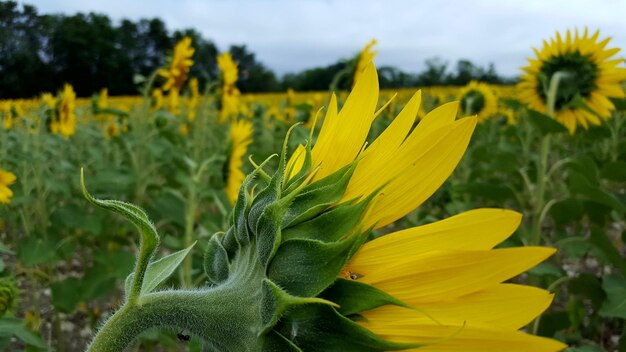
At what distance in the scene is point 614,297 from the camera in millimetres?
1217

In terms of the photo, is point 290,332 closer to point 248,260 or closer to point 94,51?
point 248,260

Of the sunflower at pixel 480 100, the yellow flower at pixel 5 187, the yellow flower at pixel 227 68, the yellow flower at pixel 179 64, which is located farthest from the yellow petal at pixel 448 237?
the sunflower at pixel 480 100

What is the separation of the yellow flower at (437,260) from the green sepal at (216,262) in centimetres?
→ 11

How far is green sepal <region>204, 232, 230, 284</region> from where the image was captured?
51 cm

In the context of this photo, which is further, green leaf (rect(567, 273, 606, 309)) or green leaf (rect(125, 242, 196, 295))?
green leaf (rect(567, 273, 606, 309))

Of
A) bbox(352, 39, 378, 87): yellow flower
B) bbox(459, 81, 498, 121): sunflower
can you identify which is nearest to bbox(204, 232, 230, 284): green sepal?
bbox(352, 39, 378, 87): yellow flower

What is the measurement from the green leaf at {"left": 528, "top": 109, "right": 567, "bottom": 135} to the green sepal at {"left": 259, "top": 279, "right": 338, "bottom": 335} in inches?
52.3

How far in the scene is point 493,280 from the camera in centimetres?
41

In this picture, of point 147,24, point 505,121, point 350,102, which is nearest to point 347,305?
point 350,102

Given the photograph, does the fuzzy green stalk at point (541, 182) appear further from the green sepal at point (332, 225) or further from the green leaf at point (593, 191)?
the green sepal at point (332, 225)

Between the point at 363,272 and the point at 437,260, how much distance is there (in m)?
0.06

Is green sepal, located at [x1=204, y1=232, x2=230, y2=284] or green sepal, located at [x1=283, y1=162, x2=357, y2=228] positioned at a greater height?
green sepal, located at [x1=283, y1=162, x2=357, y2=228]

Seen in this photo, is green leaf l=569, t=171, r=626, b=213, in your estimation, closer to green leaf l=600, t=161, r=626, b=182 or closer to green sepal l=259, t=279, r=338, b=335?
green leaf l=600, t=161, r=626, b=182

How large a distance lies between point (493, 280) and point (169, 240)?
4.52 feet
